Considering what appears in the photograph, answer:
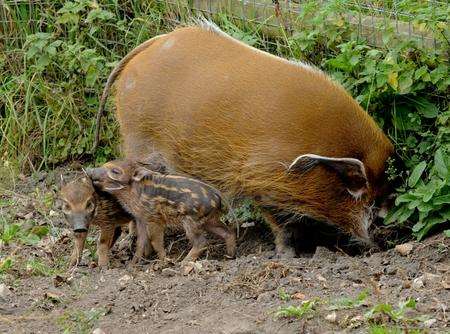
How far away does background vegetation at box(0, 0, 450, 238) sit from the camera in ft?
22.8

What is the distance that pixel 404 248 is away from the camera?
6566 mm

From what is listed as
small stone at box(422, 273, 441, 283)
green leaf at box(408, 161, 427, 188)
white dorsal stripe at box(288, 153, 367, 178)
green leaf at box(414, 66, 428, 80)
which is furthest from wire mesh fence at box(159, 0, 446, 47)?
small stone at box(422, 273, 441, 283)

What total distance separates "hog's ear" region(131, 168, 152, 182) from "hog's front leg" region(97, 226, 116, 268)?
1.27ft

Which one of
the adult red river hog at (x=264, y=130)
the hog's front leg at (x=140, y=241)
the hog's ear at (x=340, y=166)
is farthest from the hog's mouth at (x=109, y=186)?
the hog's ear at (x=340, y=166)

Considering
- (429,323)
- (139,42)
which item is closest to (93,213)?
(139,42)

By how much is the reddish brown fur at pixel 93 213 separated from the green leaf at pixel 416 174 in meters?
1.81

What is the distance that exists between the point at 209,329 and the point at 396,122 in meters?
2.50

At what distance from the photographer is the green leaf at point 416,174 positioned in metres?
6.75

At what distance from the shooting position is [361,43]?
291 inches

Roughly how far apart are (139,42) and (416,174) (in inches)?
108

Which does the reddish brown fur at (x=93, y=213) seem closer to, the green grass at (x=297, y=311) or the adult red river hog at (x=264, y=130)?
the adult red river hog at (x=264, y=130)

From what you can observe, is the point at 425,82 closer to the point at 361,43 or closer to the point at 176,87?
the point at 361,43

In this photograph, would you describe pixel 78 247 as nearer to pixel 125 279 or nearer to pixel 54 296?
pixel 125 279

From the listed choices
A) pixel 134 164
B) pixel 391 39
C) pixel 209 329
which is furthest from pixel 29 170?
pixel 209 329
